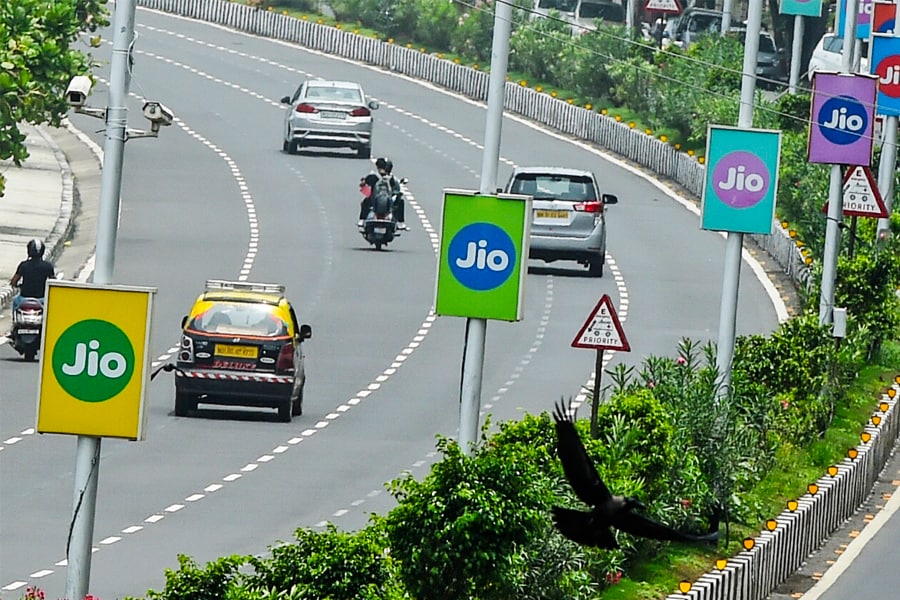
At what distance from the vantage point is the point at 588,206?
139 ft

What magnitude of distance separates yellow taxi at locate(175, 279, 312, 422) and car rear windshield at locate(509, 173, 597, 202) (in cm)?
1250

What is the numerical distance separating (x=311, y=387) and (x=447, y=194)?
48.1ft

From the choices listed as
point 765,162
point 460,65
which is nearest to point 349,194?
point 460,65

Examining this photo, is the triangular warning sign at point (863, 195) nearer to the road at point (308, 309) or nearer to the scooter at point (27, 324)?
the road at point (308, 309)

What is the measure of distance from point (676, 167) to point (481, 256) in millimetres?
36518

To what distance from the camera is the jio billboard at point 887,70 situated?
1364 inches

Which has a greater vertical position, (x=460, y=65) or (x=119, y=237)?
(x=460, y=65)

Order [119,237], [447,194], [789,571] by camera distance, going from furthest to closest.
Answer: [119,237], [789,571], [447,194]

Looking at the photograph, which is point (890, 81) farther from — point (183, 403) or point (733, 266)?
point (183, 403)

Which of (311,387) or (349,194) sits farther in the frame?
(349,194)

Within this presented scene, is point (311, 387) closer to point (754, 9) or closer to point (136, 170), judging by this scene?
point (754, 9)

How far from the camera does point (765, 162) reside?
2509 centimetres

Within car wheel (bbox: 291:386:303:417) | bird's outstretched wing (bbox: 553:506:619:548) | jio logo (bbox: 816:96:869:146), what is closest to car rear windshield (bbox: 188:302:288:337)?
car wheel (bbox: 291:386:303:417)

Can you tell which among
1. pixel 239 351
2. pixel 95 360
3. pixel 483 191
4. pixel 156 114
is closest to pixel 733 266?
pixel 239 351
